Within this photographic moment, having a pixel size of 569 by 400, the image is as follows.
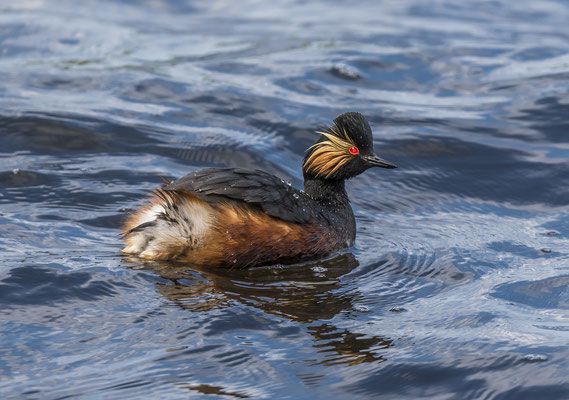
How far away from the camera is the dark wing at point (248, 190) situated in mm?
5945

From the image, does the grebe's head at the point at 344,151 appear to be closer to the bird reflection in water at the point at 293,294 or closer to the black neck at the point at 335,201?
the black neck at the point at 335,201

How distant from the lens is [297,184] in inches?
319

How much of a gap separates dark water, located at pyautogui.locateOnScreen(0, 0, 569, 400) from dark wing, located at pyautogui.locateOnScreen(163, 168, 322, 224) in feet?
1.47

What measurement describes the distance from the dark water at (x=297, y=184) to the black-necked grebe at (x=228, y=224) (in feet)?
0.49

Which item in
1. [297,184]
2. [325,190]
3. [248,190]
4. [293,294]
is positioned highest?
[248,190]

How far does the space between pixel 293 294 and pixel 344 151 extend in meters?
1.61

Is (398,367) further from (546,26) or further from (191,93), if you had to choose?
(546,26)

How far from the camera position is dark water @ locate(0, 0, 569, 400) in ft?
15.1

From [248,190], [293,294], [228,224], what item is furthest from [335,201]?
[293,294]

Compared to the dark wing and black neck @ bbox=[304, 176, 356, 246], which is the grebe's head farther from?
the dark wing

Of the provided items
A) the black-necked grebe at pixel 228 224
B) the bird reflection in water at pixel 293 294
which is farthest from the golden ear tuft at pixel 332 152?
the bird reflection in water at pixel 293 294

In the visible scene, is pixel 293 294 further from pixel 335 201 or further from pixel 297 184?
pixel 297 184

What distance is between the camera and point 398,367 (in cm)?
464

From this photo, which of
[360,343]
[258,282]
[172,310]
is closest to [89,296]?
[172,310]
